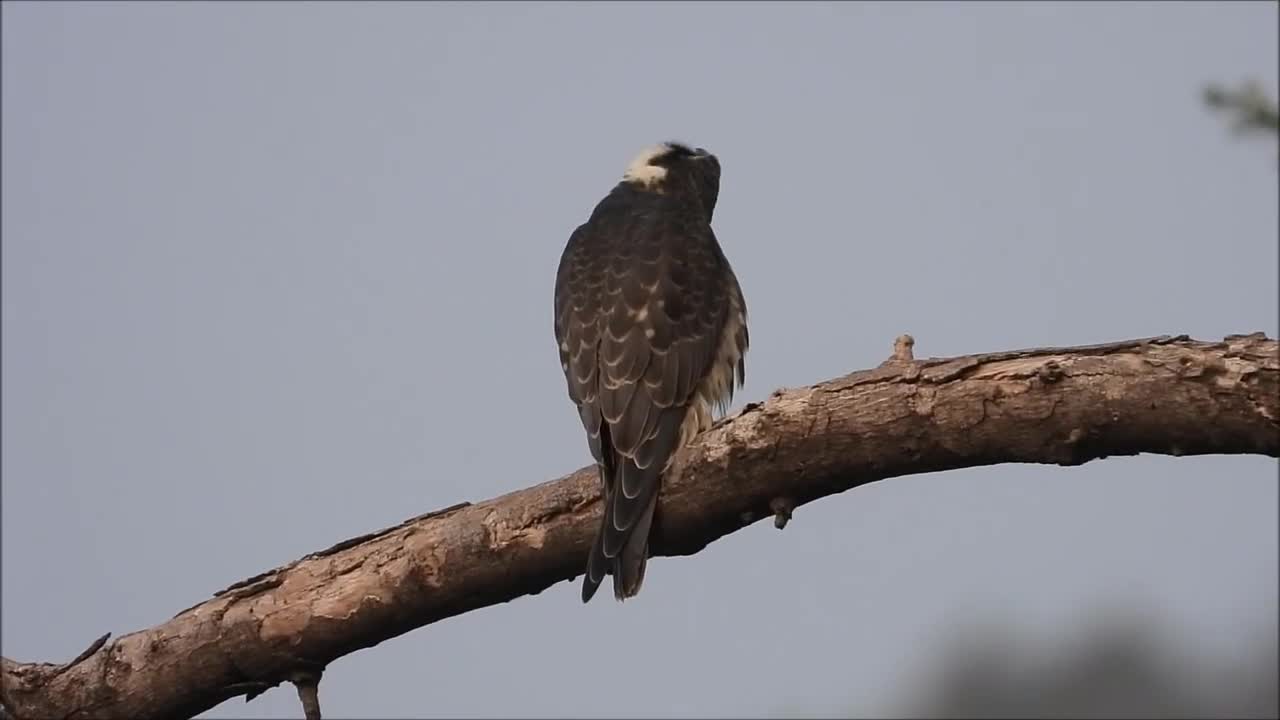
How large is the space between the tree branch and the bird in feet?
0.65

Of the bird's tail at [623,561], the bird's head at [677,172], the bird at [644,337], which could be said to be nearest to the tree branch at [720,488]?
the bird's tail at [623,561]

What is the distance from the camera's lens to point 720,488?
16.6 feet

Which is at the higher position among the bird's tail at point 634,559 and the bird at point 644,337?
the bird at point 644,337

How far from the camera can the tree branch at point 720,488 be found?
437cm

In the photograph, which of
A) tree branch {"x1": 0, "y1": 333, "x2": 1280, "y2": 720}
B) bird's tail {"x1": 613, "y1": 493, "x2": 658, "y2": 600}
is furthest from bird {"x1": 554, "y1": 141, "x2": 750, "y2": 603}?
tree branch {"x1": 0, "y1": 333, "x2": 1280, "y2": 720}

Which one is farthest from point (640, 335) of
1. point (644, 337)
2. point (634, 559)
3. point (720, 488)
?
point (720, 488)

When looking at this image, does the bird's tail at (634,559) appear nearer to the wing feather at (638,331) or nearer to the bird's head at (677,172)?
the wing feather at (638,331)

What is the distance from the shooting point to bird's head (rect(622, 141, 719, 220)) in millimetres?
7559

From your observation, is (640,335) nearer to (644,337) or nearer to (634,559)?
(644,337)

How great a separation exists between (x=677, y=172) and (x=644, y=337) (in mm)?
1515

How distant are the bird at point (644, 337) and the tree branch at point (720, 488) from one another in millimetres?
197

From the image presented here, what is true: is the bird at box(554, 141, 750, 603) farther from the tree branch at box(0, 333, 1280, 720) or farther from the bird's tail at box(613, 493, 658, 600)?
the tree branch at box(0, 333, 1280, 720)

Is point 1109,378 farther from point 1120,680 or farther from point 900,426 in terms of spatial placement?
point 1120,680

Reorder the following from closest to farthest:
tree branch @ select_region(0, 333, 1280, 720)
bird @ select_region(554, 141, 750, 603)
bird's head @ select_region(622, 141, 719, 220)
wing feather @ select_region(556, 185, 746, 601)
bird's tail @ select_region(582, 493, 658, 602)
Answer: tree branch @ select_region(0, 333, 1280, 720) < bird's tail @ select_region(582, 493, 658, 602) < bird @ select_region(554, 141, 750, 603) < wing feather @ select_region(556, 185, 746, 601) < bird's head @ select_region(622, 141, 719, 220)
